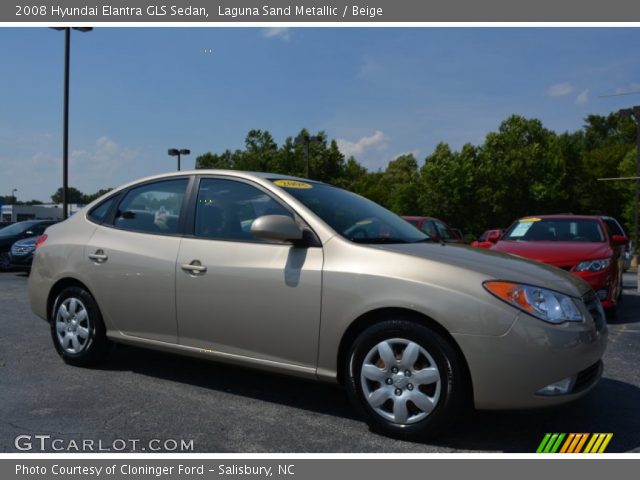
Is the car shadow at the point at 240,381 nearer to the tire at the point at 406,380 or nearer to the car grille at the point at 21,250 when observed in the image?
the tire at the point at 406,380

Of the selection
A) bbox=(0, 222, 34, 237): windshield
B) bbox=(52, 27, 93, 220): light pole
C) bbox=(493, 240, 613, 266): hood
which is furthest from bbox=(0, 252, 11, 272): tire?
bbox=(493, 240, 613, 266): hood

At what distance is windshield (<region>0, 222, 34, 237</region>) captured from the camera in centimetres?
1606

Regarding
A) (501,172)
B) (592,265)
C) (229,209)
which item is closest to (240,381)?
(229,209)

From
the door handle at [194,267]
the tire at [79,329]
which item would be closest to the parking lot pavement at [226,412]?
the tire at [79,329]

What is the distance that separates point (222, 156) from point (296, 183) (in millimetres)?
79629

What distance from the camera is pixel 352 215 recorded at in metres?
4.16

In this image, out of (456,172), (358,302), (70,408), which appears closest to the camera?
(358,302)

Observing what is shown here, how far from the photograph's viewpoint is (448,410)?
10.6 feet

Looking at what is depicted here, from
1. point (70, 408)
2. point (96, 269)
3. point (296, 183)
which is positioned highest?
point (296, 183)

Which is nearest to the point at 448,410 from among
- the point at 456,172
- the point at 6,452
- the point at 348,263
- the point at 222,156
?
the point at 348,263

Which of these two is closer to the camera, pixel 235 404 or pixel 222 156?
pixel 235 404

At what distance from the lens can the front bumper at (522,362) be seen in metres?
3.13

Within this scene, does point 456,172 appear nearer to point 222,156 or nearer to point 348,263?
point 222,156

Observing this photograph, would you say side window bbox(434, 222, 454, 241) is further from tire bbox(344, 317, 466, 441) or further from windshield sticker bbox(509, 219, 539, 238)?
tire bbox(344, 317, 466, 441)
